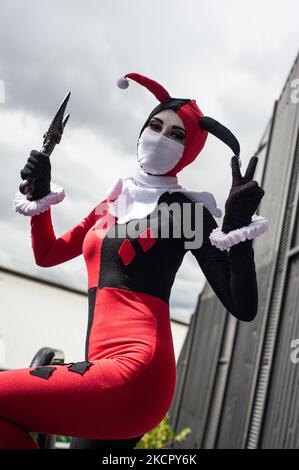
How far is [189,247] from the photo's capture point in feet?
5.47

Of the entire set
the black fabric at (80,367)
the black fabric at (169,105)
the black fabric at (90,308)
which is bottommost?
the black fabric at (80,367)

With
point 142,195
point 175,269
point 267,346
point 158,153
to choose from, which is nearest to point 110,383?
point 175,269

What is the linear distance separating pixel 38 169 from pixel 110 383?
699 millimetres

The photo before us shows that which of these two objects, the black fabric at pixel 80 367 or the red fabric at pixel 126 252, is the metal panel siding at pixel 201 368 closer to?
the red fabric at pixel 126 252

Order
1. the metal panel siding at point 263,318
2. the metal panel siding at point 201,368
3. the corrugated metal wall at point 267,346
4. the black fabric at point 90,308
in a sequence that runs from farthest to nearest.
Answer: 1. the metal panel siding at point 201,368
2. the metal panel siding at point 263,318
3. the corrugated metal wall at point 267,346
4. the black fabric at point 90,308

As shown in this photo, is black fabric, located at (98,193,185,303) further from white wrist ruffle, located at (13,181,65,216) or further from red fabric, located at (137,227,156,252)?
white wrist ruffle, located at (13,181,65,216)

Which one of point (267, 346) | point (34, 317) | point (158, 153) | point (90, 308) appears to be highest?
point (34, 317)

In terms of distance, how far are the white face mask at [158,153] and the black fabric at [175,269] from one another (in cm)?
10

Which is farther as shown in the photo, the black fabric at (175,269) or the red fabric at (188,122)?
the red fabric at (188,122)

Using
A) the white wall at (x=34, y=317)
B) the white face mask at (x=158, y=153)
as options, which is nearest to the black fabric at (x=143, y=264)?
the white face mask at (x=158, y=153)

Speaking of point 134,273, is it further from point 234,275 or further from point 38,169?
point 38,169

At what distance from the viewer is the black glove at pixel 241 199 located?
4.53ft

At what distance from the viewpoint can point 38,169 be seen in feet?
5.50
